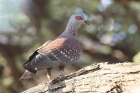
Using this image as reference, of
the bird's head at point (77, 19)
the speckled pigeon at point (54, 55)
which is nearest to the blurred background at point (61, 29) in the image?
the bird's head at point (77, 19)

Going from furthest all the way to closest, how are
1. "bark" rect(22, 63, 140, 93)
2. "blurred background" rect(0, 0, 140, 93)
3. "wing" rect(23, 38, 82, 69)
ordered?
1. "blurred background" rect(0, 0, 140, 93)
2. "wing" rect(23, 38, 82, 69)
3. "bark" rect(22, 63, 140, 93)

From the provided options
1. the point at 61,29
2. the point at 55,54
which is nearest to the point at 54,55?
the point at 55,54

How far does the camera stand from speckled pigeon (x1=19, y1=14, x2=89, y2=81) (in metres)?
1.97

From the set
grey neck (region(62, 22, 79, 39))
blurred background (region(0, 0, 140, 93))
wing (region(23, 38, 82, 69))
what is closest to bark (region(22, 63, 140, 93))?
wing (region(23, 38, 82, 69))

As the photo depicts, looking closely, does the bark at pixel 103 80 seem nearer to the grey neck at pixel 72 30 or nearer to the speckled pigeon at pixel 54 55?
the speckled pigeon at pixel 54 55

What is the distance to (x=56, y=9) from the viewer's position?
368 centimetres

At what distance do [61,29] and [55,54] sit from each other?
180cm

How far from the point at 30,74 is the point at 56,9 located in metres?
1.81

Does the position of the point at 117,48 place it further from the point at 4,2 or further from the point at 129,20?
the point at 4,2

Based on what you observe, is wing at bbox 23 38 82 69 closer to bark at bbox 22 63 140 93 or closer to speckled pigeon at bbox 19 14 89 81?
speckled pigeon at bbox 19 14 89 81

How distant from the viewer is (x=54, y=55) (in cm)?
205

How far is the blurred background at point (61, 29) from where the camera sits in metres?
3.70

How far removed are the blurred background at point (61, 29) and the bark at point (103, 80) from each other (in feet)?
5.95

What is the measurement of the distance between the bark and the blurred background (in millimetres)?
1812
